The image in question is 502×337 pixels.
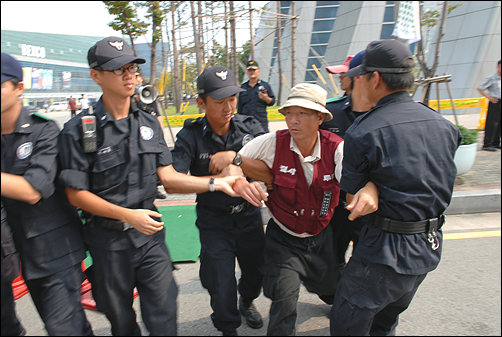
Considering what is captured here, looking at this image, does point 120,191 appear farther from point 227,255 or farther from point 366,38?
point 366,38

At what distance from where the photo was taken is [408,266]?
6.00ft

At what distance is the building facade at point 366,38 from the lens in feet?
52.2

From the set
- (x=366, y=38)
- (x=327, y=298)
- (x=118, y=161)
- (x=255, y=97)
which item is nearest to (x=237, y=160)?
(x=118, y=161)

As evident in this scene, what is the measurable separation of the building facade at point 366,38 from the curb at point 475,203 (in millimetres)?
7270

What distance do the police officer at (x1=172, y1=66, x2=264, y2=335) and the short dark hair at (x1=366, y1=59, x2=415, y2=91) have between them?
95 cm

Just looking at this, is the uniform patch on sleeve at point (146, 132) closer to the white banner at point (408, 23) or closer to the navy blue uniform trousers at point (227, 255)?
the navy blue uniform trousers at point (227, 255)

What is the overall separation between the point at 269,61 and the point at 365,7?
10.2 meters

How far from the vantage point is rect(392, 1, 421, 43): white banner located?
325 inches

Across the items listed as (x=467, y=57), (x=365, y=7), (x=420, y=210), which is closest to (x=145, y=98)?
(x=420, y=210)

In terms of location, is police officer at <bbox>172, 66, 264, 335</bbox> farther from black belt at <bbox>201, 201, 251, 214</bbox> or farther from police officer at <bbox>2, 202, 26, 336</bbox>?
police officer at <bbox>2, 202, 26, 336</bbox>

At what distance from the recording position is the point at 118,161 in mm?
1950

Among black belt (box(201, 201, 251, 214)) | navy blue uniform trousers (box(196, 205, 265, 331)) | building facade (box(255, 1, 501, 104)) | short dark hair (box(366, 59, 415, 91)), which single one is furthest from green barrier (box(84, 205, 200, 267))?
building facade (box(255, 1, 501, 104))

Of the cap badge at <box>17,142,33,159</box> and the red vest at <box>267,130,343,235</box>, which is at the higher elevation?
the cap badge at <box>17,142,33,159</box>

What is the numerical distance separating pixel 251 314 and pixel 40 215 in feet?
5.61
